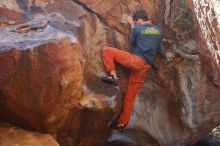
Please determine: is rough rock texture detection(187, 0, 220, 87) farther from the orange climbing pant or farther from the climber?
the orange climbing pant

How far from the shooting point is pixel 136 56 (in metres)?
6.57

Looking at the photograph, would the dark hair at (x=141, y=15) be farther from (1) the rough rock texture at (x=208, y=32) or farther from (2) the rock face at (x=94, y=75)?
(1) the rough rock texture at (x=208, y=32)

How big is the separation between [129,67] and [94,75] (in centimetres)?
69

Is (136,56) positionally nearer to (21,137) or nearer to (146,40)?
(146,40)

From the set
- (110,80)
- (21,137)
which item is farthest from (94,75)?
(21,137)

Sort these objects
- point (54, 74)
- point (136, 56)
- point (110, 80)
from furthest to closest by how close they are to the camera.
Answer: point (136, 56)
point (110, 80)
point (54, 74)

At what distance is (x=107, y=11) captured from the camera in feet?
23.1

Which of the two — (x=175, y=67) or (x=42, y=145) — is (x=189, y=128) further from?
(x=42, y=145)

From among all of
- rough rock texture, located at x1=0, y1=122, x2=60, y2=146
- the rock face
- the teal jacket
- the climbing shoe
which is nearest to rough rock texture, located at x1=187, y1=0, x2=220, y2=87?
the rock face

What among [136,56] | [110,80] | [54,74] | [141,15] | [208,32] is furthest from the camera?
[141,15]

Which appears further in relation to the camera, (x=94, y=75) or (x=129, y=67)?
(x=129, y=67)

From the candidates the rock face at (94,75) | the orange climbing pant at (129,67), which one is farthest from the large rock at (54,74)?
the orange climbing pant at (129,67)

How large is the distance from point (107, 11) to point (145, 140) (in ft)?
8.22

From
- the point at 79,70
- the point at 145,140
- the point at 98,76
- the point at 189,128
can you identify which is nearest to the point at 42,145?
the point at 79,70
